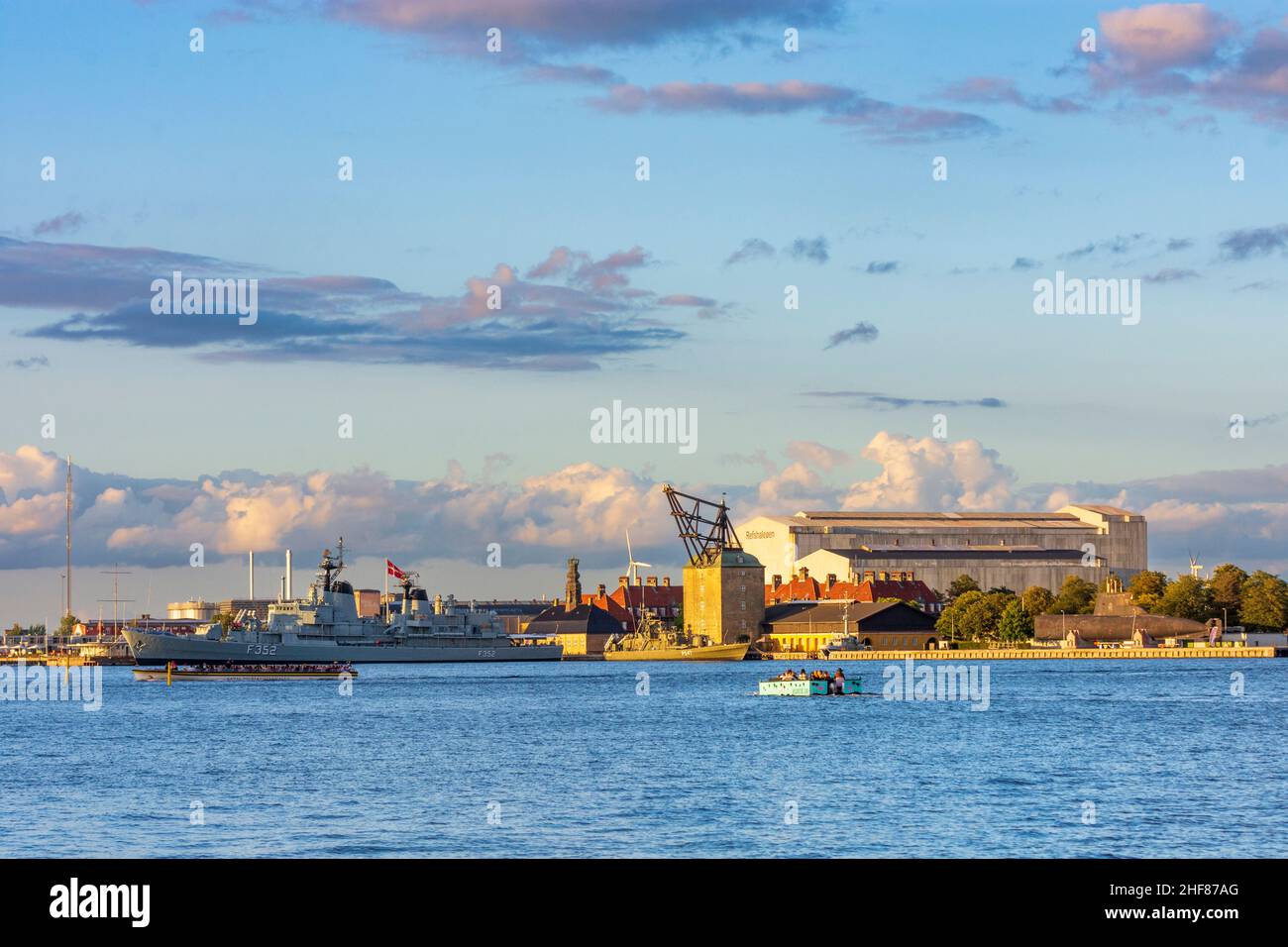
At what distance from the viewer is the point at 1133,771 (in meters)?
38.4

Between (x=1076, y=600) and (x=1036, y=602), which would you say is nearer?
(x=1036, y=602)

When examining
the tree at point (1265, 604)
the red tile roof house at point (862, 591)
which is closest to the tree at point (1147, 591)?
the tree at point (1265, 604)

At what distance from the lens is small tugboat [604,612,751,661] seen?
550 ft

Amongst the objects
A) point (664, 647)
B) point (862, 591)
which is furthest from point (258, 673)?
point (862, 591)

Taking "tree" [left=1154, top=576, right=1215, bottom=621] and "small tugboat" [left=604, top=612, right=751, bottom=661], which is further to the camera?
"small tugboat" [left=604, top=612, right=751, bottom=661]

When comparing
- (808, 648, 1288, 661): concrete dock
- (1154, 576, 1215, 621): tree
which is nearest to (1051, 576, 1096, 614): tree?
(1154, 576, 1215, 621): tree

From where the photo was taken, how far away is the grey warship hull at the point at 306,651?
120812 millimetres

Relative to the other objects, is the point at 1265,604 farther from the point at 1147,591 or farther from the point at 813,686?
the point at 813,686

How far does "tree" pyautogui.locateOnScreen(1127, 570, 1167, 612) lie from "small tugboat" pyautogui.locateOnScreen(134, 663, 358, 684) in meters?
82.0

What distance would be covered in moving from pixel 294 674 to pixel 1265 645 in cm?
8763

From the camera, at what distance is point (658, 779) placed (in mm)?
37156

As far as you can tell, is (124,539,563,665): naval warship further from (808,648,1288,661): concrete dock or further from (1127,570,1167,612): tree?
(1127,570,1167,612): tree

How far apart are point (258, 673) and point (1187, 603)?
89.4 meters

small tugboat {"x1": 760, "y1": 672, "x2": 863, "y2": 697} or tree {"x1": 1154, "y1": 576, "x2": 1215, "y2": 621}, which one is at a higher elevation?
tree {"x1": 1154, "y1": 576, "x2": 1215, "y2": 621}
